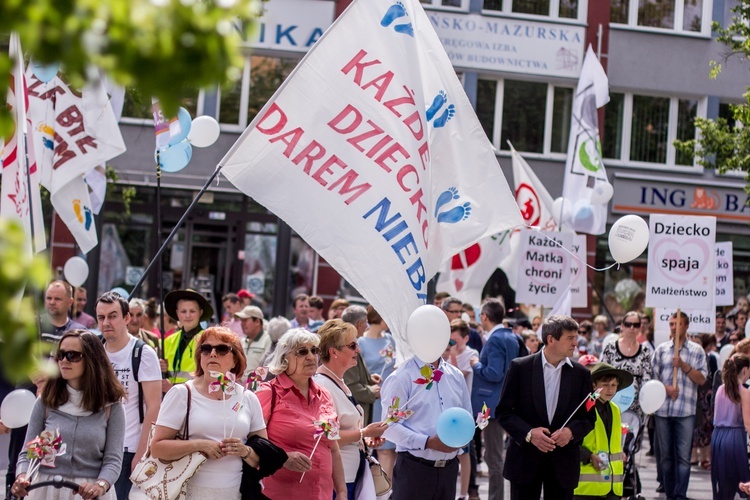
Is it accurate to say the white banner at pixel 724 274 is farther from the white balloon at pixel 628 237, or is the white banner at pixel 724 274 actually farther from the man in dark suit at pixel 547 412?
the man in dark suit at pixel 547 412

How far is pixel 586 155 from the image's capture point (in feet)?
65.4

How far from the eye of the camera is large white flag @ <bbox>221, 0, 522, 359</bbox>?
694cm

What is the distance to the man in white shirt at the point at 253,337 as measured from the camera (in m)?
12.5

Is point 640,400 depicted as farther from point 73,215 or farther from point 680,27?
point 680,27

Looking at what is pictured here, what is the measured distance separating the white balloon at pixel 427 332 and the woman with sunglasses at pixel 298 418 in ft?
2.38

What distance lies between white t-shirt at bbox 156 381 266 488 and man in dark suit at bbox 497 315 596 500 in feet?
8.76

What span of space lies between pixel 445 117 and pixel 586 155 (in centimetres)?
1240

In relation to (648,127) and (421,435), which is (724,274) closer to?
(421,435)

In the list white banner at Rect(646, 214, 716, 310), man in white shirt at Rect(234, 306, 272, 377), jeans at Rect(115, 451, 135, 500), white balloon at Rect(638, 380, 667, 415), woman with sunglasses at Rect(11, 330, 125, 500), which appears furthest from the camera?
white banner at Rect(646, 214, 716, 310)

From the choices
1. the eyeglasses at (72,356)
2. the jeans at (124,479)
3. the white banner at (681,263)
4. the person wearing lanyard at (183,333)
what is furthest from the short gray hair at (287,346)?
the white banner at (681,263)

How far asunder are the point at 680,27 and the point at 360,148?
2329 centimetres

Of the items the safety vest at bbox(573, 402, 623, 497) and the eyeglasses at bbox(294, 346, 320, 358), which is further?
the safety vest at bbox(573, 402, 623, 497)

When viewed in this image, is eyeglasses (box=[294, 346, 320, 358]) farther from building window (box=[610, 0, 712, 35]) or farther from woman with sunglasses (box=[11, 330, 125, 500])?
building window (box=[610, 0, 712, 35])

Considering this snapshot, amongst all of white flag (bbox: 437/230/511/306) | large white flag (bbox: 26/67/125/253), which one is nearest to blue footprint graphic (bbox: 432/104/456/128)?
large white flag (bbox: 26/67/125/253)
